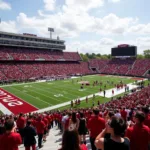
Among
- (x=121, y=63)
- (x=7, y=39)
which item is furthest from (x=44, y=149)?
(x=121, y=63)

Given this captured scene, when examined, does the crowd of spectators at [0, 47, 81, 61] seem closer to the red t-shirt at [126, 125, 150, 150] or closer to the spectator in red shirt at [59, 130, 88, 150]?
the red t-shirt at [126, 125, 150, 150]

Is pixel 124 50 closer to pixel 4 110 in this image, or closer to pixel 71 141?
pixel 4 110

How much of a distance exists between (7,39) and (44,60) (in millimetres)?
13849

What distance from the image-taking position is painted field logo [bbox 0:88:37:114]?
76.7 feet

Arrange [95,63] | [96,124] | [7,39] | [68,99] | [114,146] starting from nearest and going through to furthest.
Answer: [114,146] < [96,124] < [68,99] < [7,39] < [95,63]

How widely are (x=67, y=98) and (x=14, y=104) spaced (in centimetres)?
819

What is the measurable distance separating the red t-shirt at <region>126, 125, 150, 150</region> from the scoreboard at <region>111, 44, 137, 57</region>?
67922mm

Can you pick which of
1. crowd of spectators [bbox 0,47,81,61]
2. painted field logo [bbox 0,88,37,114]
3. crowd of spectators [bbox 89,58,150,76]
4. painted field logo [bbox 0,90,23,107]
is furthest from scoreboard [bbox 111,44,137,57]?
painted field logo [bbox 0,90,23,107]

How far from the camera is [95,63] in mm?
79188

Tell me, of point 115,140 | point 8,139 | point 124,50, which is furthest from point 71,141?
point 124,50

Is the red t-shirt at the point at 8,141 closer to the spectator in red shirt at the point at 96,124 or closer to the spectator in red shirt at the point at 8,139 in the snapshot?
the spectator in red shirt at the point at 8,139

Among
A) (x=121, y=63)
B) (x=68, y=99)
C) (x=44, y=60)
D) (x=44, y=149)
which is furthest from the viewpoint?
(x=121, y=63)

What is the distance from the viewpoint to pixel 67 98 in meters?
29.5

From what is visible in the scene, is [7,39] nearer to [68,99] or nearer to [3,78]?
[3,78]
